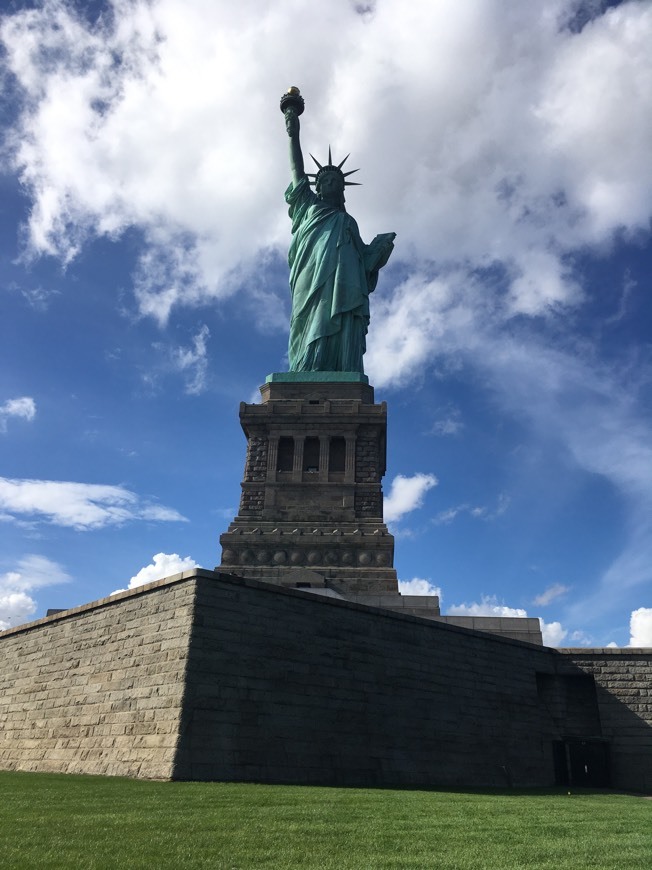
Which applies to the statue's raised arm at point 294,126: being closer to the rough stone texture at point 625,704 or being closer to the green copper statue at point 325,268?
the green copper statue at point 325,268

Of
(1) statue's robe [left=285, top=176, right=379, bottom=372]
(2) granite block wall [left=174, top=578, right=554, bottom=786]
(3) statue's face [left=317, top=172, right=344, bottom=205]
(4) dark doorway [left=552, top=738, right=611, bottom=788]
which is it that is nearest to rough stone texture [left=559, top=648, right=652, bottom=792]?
(4) dark doorway [left=552, top=738, right=611, bottom=788]

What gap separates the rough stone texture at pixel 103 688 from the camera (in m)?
15.4

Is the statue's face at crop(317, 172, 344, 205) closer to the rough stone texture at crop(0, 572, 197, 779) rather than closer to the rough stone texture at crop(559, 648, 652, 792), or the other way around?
the rough stone texture at crop(559, 648, 652, 792)

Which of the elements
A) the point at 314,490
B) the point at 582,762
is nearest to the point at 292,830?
the point at 582,762

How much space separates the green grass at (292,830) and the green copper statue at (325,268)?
30.2 metres

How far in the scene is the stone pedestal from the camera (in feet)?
105

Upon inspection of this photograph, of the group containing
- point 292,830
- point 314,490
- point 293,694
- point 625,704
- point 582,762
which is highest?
point 314,490

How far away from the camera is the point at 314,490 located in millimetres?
35375

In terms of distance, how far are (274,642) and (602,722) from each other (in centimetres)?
1127

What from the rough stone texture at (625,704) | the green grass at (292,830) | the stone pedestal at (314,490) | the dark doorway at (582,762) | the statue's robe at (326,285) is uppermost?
the statue's robe at (326,285)

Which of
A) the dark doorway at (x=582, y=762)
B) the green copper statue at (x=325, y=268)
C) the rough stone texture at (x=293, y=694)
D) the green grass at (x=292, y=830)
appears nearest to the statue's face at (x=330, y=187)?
the green copper statue at (x=325, y=268)

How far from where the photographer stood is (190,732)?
1476cm

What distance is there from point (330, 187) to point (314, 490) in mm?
20382

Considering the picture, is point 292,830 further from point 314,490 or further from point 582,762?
point 314,490
